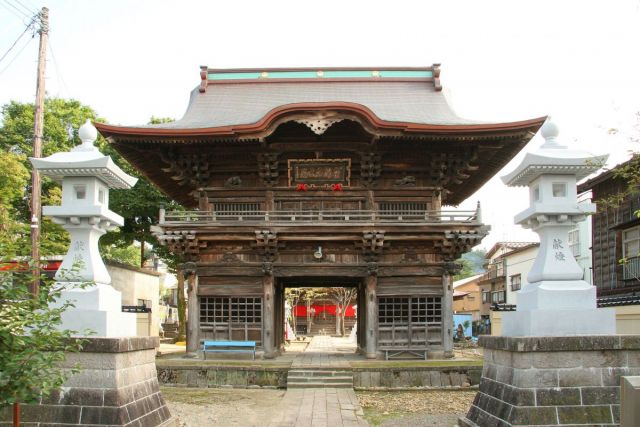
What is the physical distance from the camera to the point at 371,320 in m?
19.6

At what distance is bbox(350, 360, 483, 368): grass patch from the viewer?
1755 cm

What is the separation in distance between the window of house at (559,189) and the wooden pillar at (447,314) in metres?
10.6

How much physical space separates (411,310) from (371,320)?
1.43m

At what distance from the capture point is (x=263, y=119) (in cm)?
1809

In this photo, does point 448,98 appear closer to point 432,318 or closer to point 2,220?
point 432,318

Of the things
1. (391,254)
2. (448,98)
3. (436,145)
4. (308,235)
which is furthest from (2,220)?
(448,98)

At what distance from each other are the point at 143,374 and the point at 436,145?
497 inches

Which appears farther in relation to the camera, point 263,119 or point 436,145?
point 436,145

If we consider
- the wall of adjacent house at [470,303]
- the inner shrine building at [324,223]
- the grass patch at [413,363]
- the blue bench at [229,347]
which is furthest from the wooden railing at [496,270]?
the blue bench at [229,347]

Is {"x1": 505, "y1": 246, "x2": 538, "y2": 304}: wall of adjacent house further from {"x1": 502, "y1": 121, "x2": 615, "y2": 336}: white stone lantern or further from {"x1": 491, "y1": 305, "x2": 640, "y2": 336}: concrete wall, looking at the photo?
{"x1": 502, "y1": 121, "x2": 615, "y2": 336}: white stone lantern

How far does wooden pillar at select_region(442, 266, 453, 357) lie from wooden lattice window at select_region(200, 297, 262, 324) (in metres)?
5.98

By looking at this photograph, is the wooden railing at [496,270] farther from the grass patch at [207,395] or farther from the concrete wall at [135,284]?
the grass patch at [207,395]

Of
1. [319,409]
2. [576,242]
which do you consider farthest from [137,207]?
[576,242]

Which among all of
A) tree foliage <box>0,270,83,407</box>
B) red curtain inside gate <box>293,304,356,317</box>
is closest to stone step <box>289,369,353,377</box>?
tree foliage <box>0,270,83,407</box>
